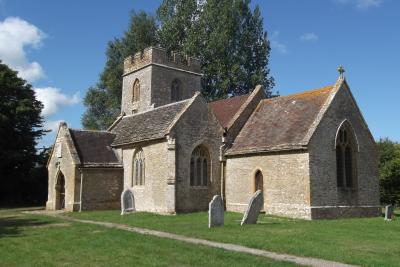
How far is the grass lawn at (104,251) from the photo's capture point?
10469 mm

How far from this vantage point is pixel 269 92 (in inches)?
1961

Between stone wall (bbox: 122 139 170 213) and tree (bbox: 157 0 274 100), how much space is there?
878 inches

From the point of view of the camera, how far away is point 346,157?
24594mm

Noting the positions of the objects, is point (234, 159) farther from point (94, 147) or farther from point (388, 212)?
point (94, 147)

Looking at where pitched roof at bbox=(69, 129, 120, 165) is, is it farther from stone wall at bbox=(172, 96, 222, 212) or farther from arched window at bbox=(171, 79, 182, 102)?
arched window at bbox=(171, 79, 182, 102)

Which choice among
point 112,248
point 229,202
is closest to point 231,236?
point 112,248

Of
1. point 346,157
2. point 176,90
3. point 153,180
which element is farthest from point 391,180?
point 153,180

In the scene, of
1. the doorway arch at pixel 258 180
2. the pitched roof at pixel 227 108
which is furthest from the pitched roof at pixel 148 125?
the doorway arch at pixel 258 180

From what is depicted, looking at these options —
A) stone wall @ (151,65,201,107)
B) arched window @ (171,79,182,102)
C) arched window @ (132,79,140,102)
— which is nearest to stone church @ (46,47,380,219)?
stone wall @ (151,65,201,107)

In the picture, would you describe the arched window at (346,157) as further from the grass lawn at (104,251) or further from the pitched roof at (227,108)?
the grass lawn at (104,251)

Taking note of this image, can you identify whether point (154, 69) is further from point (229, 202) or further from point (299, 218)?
point (299, 218)

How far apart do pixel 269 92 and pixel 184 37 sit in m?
11.9

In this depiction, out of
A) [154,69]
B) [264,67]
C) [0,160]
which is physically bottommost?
[0,160]

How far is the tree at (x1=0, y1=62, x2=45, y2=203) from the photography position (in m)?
39.6
